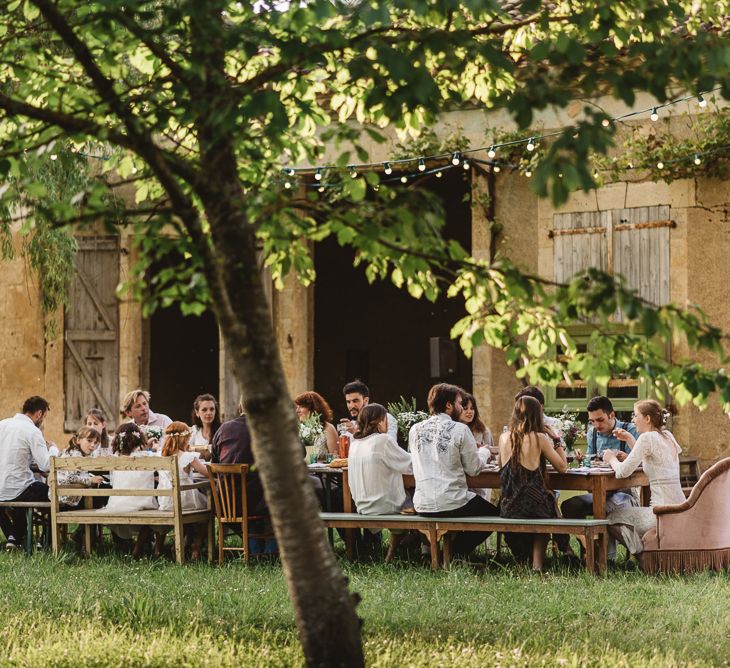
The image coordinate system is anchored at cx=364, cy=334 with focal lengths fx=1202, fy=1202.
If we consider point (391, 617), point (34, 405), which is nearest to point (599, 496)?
point (391, 617)

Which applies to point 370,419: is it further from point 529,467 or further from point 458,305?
point 458,305

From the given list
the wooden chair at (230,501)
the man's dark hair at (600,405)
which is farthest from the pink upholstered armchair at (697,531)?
the wooden chair at (230,501)

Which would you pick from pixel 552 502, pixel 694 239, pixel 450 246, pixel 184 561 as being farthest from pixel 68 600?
pixel 694 239

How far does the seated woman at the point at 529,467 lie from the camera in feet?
25.4

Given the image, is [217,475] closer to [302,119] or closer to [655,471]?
[655,471]

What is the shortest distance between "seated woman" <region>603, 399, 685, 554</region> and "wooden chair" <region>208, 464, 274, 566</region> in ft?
7.95

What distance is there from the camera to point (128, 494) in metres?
8.48

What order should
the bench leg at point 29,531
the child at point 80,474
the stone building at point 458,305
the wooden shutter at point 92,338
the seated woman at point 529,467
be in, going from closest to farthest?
the seated woman at point 529,467
the bench leg at point 29,531
the child at point 80,474
the stone building at point 458,305
the wooden shutter at point 92,338

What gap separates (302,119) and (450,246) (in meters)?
1.06

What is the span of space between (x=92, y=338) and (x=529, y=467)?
7.69m

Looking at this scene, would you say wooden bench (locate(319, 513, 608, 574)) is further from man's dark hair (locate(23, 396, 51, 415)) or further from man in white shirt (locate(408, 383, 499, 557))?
man's dark hair (locate(23, 396, 51, 415))

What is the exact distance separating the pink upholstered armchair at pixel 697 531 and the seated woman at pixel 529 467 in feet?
2.27

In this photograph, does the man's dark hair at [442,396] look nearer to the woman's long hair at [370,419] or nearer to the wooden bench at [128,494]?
the woman's long hair at [370,419]

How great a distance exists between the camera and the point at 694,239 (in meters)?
12.0
